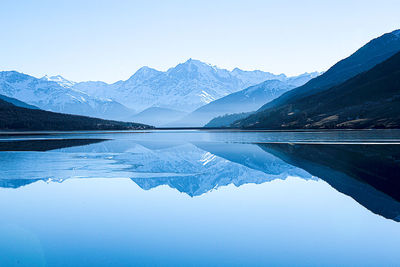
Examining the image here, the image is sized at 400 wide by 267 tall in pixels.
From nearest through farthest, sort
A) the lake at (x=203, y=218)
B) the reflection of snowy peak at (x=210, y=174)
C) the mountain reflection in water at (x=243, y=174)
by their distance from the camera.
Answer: the lake at (x=203, y=218), the mountain reflection in water at (x=243, y=174), the reflection of snowy peak at (x=210, y=174)

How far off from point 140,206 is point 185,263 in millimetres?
12798

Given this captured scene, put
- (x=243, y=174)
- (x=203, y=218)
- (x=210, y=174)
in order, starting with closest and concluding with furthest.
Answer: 1. (x=203, y=218)
2. (x=243, y=174)
3. (x=210, y=174)

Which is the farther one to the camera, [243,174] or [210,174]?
[210,174]

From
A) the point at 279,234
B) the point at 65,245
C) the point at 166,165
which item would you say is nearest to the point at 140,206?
the point at 65,245

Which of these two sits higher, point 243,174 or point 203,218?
point 243,174

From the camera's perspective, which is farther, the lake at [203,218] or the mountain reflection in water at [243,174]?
the mountain reflection in water at [243,174]

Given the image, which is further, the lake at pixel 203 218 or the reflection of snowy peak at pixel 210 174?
the reflection of snowy peak at pixel 210 174

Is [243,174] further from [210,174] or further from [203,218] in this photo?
[203,218]

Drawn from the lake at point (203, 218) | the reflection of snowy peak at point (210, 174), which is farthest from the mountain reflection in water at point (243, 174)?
the lake at point (203, 218)

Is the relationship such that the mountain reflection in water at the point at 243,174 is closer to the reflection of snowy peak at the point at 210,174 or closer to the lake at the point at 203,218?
the reflection of snowy peak at the point at 210,174

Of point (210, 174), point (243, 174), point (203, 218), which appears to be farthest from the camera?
point (210, 174)

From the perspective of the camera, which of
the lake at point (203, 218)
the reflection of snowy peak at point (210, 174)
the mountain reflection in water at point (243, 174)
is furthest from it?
the reflection of snowy peak at point (210, 174)

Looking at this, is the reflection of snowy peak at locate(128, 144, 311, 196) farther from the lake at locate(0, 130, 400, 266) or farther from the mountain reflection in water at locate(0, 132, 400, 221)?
the lake at locate(0, 130, 400, 266)

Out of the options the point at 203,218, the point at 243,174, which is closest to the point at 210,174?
the point at 243,174
